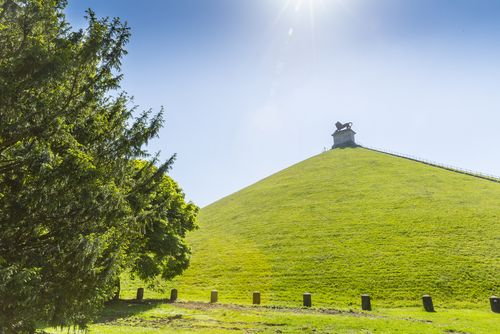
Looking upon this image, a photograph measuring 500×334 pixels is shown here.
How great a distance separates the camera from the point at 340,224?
43.2m

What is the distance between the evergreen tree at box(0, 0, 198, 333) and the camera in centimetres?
752

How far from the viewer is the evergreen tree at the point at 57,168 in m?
7.52

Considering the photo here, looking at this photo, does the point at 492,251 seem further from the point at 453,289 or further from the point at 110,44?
the point at 110,44

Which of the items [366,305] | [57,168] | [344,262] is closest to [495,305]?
[366,305]

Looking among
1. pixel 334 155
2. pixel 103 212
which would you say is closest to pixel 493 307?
pixel 103 212

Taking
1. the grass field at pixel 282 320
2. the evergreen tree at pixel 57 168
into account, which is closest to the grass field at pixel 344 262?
the grass field at pixel 282 320

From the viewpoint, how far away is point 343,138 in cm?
10238

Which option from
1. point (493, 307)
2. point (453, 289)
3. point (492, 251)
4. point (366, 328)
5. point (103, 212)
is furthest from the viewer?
point (492, 251)

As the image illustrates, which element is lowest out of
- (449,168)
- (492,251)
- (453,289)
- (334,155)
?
(453,289)

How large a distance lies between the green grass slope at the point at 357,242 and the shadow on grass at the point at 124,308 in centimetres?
525

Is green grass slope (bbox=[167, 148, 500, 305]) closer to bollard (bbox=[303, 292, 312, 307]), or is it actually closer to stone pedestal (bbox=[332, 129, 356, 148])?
bollard (bbox=[303, 292, 312, 307])

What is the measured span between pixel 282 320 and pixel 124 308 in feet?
36.7

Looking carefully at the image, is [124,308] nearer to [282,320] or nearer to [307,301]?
[282,320]

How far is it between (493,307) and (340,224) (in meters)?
22.3
